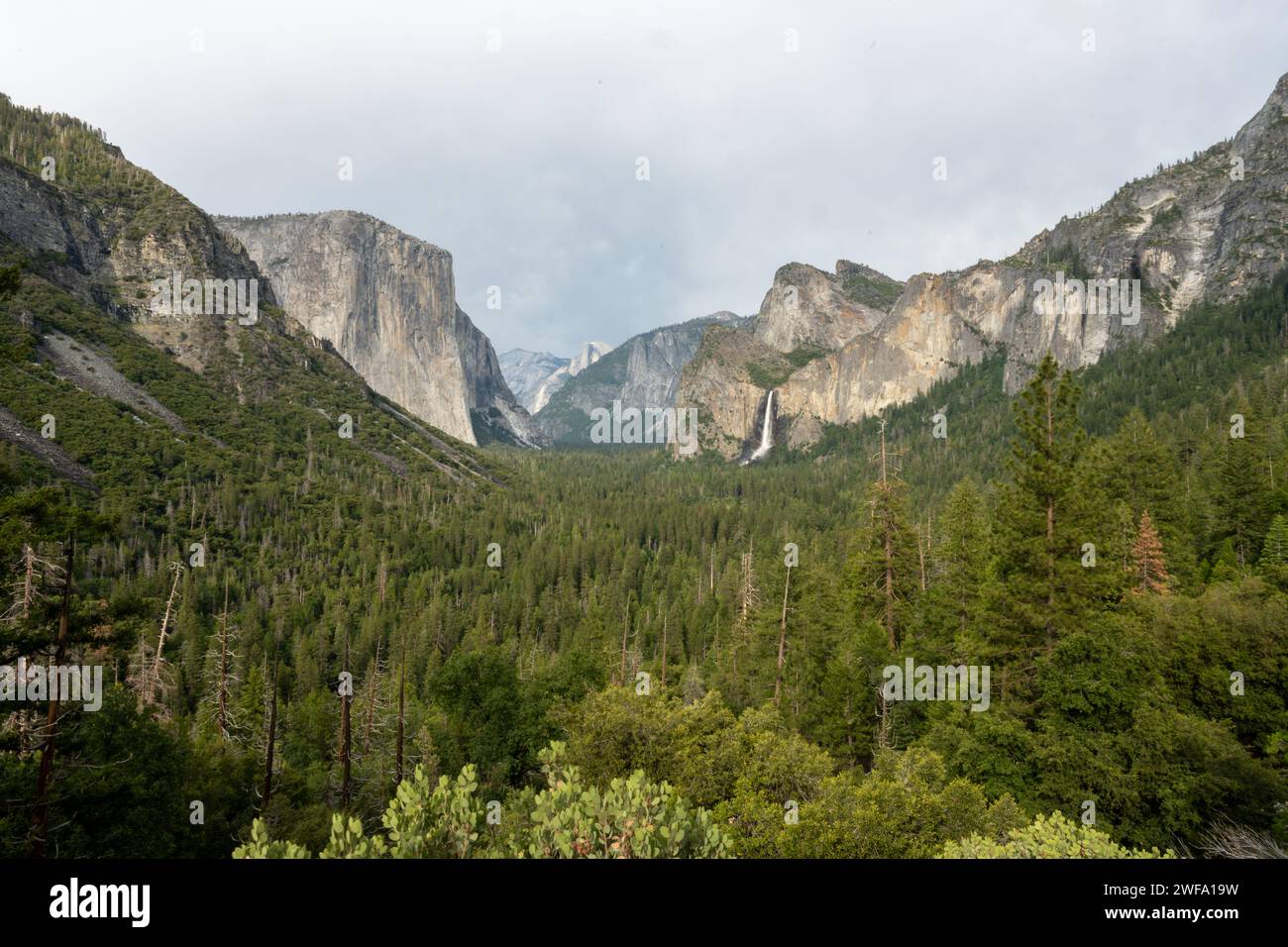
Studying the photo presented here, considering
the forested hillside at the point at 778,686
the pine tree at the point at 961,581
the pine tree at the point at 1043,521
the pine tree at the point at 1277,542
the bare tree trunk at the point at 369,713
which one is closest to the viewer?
the forested hillside at the point at 778,686

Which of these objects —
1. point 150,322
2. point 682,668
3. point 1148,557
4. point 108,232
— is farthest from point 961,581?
point 108,232

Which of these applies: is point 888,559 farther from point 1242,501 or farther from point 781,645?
point 1242,501

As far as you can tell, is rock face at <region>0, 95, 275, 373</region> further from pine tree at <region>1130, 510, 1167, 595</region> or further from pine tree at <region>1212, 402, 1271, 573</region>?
pine tree at <region>1212, 402, 1271, 573</region>

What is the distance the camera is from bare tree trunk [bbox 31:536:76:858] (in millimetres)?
12016

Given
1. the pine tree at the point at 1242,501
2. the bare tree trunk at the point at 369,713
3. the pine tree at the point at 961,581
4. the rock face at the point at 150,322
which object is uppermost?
the rock face at the point at 150,322

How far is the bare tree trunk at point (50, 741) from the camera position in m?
12.0

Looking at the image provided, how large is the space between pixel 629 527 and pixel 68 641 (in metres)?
102

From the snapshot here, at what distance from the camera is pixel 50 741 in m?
12.6

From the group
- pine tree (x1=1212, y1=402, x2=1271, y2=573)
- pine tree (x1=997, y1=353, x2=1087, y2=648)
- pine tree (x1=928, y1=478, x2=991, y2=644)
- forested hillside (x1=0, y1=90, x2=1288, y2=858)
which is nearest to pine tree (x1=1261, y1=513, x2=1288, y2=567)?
forested hillside (x1=0, y1=90, x2=1288, y2=858)

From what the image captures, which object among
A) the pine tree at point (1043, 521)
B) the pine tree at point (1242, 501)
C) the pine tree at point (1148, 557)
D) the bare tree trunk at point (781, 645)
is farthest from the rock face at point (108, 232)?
the pine tree at point (1242, 501)

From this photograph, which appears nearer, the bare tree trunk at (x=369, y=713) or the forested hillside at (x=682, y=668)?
the forested hillside at (x=682, y=668)

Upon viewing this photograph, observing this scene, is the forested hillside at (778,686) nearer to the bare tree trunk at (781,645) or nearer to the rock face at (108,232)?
the bare tree trunk at (781,645)

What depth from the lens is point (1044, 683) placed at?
1780 centimetres
